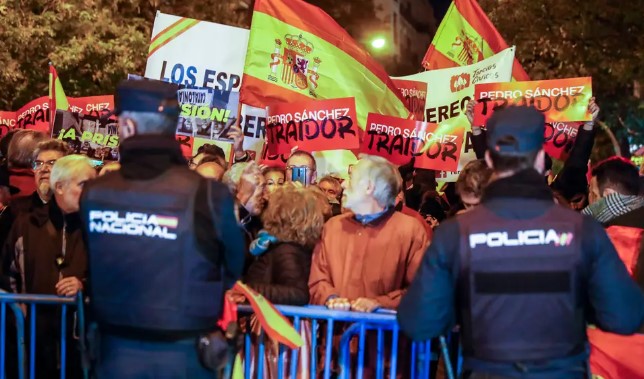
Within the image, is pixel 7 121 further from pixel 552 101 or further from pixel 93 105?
pixel 552 101

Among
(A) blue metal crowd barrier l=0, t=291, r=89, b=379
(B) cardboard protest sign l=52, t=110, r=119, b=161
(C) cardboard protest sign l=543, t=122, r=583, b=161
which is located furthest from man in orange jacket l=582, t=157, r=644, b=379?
(B) cardboard protest sign l=52, t=110, r=119, b=161

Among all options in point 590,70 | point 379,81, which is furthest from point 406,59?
point 379,81

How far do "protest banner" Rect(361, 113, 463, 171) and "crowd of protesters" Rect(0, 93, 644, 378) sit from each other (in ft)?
8.78

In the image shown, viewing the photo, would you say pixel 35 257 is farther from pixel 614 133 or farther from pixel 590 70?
pixel 614 133

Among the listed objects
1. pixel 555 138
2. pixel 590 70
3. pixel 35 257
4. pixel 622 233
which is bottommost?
pixel 35 257

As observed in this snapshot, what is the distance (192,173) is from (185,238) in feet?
0.96

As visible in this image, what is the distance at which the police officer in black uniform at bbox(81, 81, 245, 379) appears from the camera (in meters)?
3.94

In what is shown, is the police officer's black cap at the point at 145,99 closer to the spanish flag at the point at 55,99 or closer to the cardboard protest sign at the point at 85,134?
the cardboard protest sign at the point at 85,134

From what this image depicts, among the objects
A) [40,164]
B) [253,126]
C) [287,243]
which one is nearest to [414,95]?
[253,126]

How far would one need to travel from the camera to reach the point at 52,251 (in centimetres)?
588

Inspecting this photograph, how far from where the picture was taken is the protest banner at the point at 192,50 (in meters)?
10.2

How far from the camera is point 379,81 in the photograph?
1031cm

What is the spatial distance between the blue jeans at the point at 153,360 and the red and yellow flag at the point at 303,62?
5.77 metres

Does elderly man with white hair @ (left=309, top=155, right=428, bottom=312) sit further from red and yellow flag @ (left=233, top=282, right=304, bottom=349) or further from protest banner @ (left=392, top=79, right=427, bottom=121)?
protest banner @ (left=392, top=79, right=427, bottom=121)
